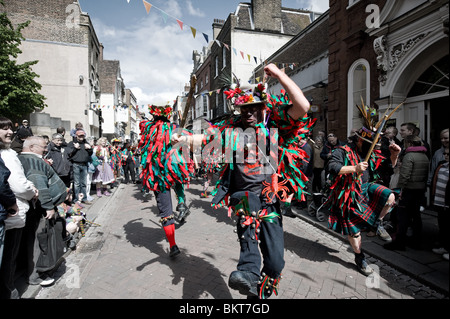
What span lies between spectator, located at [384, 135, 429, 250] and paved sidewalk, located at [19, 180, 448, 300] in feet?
1.30

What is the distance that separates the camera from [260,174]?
2.36 metres

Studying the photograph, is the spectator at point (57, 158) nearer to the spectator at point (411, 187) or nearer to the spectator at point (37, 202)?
the spectator at point (37, 202)

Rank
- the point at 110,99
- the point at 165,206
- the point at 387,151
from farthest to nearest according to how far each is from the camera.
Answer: the point at 110,99 < the point at 387,151 < the point at 165,206

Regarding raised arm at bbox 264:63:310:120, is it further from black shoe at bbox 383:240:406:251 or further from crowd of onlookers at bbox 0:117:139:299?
black shoe at bbox 383:240:406:251

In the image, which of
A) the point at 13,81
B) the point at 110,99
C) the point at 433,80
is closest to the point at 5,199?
the point at 433,80

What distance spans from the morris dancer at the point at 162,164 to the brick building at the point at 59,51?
729 inches

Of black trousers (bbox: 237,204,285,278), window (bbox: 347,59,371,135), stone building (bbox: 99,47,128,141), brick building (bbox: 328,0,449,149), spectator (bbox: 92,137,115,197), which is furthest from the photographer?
stone building (bbox: 99,47,128,141)

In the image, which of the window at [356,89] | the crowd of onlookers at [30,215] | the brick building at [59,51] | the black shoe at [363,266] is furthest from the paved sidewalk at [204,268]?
the brick building at [59,51]

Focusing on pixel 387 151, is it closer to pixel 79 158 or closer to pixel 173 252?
pixel 173 252

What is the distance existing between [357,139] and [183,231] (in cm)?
357

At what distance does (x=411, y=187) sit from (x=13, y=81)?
59.0ft

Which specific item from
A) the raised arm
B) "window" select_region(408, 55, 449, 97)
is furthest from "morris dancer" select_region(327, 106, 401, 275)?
"window" select_region(408, 55, 449, 97)

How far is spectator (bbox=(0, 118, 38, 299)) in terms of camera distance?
104 inches
